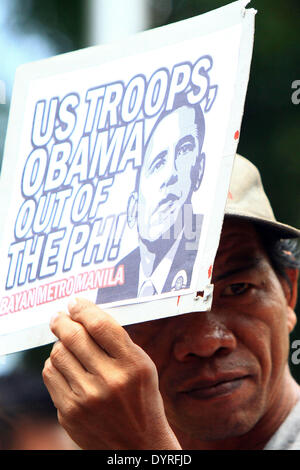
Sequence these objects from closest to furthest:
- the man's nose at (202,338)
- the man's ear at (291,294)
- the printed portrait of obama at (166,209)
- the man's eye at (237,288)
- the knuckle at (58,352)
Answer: the printed portrait of obama at (166,209) < the knuckle at (58,352) < the man's nose at (202,338) < the man's eye at (237,288) < the man's ear at (291,294)

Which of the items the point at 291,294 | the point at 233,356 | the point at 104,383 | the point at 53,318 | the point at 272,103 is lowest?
the point at 104,383

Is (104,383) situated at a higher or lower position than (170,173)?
lower

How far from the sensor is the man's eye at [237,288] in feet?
7.38

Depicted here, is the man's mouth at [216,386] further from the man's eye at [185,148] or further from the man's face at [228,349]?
the man's eye at [185,148]

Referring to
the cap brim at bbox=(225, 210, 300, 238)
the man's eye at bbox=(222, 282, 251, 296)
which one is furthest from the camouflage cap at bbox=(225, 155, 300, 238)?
the man's eye at bbox=(222, 282, 251, 296)

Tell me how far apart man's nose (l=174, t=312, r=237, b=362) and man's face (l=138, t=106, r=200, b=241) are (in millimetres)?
462

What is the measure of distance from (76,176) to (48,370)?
0.40 meters

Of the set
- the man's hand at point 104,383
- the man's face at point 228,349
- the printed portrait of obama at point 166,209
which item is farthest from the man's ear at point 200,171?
the man's face at point 228,349

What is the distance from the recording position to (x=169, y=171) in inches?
68.9

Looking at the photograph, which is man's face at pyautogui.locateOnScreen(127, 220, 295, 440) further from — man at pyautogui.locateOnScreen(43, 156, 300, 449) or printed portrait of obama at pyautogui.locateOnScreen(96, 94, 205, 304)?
printed portrait of obama at pyautogui.locateOnScreen(96, 94, 205, 304)

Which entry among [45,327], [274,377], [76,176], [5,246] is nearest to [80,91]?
[76,176]

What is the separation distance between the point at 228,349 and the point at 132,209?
1.81ft

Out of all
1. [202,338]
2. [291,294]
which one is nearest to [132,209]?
[202,338]

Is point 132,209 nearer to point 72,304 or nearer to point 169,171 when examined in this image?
point 169,171
